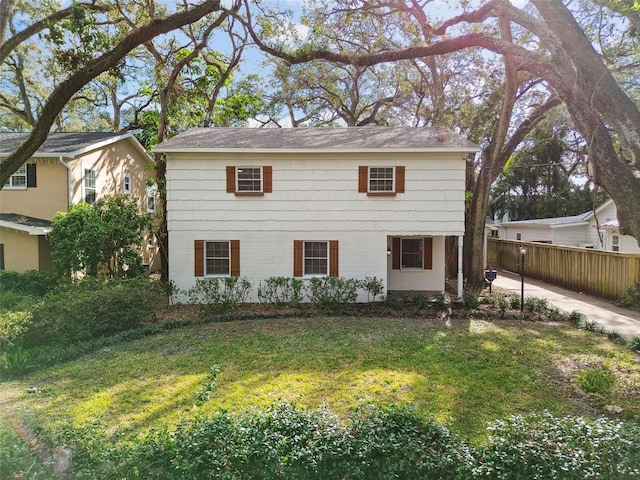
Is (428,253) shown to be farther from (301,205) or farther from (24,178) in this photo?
(24,178)

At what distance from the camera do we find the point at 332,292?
11.7 m

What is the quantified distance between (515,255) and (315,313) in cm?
1344

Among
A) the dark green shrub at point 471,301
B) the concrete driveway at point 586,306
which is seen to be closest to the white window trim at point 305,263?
the dark green shrub at point 471,301

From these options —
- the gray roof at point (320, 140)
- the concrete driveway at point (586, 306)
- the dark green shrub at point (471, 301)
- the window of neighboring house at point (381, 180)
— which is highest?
the gray roof at point (320, 140)

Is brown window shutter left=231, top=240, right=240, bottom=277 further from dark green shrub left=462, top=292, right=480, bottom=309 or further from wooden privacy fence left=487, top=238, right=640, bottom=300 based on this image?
wooden privacy fence left=487, top=238, right=640, bottom=300

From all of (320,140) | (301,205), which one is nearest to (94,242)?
(301,205)

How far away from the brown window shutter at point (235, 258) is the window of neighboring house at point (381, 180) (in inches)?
179

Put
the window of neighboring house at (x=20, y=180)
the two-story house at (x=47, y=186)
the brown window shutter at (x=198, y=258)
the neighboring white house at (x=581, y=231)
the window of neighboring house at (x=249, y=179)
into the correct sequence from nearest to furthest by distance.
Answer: the brown window shutter at (x=198, y=258) < the window of neighboring house at (x=249, y=179) < the two-story house at (x=47, y=186) < the window of neighboring house at (x=20, y=180) < the neighboring white house at (x=581, y=231)

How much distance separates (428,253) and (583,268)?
236 inches

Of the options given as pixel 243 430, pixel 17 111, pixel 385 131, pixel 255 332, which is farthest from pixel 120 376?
pixel 17 111

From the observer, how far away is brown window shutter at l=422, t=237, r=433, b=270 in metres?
13.6

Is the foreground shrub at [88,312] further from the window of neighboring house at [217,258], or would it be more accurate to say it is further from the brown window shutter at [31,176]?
the brown window shutter at [31,176]

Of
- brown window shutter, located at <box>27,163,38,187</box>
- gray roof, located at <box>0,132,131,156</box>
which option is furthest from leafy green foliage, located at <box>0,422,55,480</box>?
brown window shutter, located at <box>27,163,38,187</box>

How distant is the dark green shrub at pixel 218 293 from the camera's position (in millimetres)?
11156
